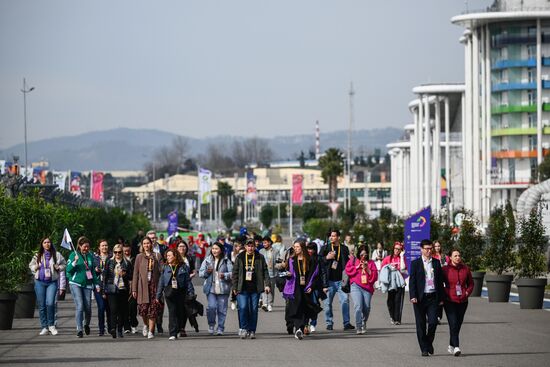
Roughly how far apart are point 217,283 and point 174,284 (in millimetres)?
717

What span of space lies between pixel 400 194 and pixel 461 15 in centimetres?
5811

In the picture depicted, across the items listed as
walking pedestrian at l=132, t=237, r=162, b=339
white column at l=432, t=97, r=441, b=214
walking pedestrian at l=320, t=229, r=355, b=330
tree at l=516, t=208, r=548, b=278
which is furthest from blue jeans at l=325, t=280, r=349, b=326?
white column at l=432, t=97, r=441, b=214

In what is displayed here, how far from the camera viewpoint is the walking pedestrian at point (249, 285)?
20.6 meters

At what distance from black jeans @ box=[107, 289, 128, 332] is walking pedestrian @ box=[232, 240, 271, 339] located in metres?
1.91

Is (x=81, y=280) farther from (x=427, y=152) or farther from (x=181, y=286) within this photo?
(x=427, y=152)

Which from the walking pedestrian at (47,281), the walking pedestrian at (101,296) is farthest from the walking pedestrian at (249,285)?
the walking pedestrian at (47,281)

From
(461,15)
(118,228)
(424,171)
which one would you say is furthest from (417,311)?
(424,171)

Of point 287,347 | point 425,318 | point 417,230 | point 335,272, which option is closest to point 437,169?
point 417,230

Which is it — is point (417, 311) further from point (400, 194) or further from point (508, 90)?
point (400, 194)

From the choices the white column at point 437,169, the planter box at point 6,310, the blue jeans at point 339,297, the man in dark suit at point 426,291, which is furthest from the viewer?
the white column at point 437,169

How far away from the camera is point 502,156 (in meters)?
106

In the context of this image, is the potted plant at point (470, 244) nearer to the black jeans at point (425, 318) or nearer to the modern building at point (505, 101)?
the black jeans at point (425, 318)

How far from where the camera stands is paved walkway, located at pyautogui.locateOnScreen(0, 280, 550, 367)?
54.5 ft

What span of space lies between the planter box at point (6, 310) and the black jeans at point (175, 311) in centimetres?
359
